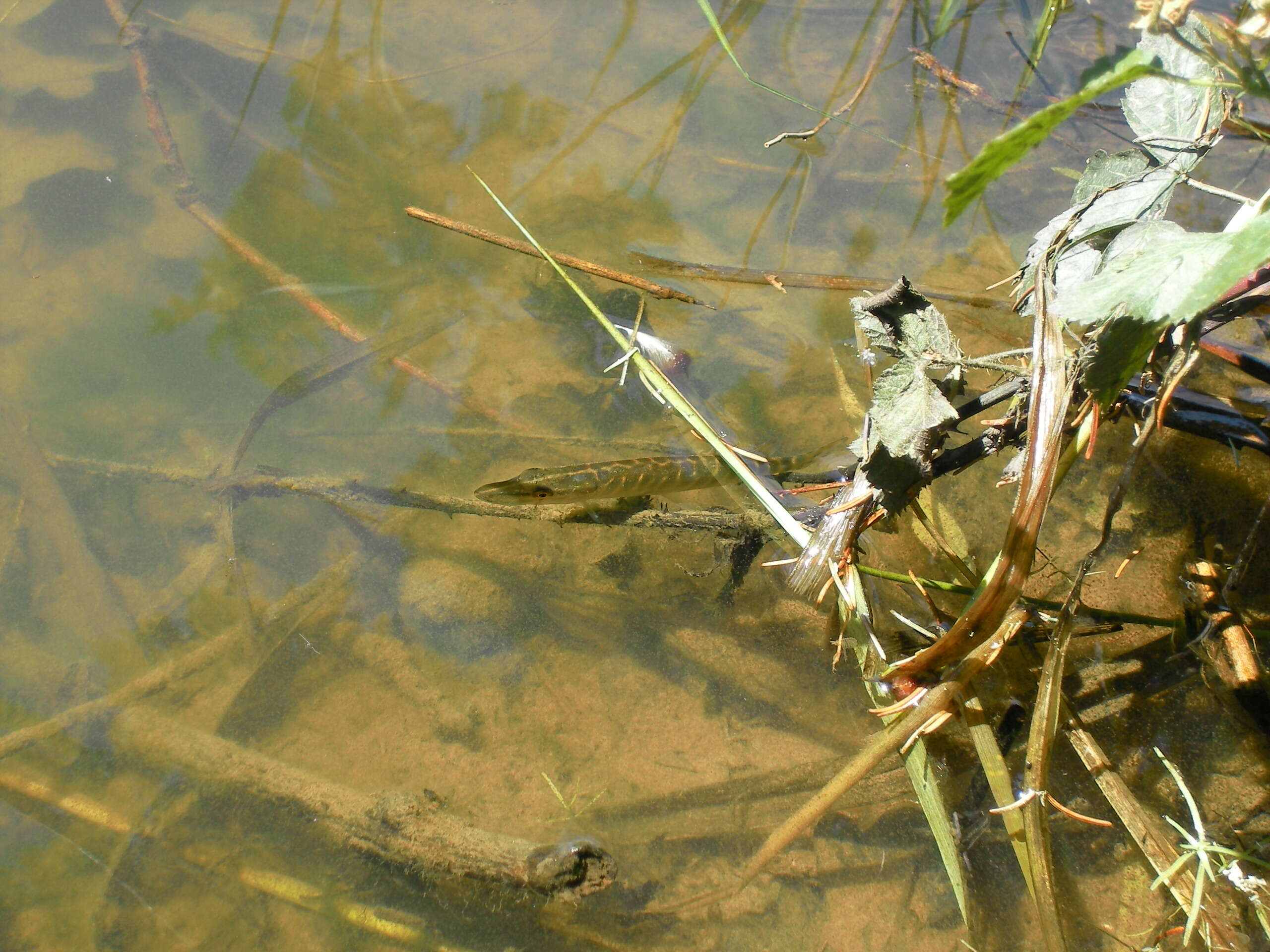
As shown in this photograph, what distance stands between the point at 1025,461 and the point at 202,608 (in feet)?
8.11

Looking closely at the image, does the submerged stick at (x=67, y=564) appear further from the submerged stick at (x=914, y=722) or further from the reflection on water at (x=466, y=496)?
the submerged stick at (x=914, y=722)

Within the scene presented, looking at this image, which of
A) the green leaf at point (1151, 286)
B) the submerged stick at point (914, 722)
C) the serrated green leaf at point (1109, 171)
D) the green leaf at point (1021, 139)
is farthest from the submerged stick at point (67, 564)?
the serrated green leaf at point (1109, 171)

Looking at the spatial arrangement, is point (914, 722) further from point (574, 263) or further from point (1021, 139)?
point (574, 263)

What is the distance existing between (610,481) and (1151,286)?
1648 mm

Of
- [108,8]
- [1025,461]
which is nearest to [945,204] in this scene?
[1025,461]

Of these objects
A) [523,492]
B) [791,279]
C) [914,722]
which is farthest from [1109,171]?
[523,492]

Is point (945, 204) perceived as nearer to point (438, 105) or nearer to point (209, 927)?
point (209, 927)

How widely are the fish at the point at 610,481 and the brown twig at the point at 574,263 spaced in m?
0.77

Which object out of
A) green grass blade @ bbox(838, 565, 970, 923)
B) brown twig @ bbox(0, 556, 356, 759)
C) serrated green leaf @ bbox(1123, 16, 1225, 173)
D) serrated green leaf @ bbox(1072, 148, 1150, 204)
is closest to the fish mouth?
brown twig @ bbox(0, 556, 356, 759)

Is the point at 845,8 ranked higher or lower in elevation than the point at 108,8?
higher

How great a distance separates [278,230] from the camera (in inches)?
129

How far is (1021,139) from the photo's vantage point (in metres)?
1.06

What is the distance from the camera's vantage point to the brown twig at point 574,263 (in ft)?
9.93

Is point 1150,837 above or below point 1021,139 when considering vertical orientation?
below
